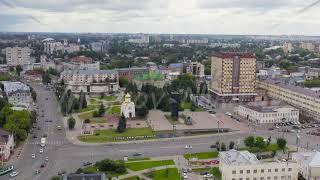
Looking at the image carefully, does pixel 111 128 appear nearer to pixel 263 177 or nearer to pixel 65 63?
pixel 263 177

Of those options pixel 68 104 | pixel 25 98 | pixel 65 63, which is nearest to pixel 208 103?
pixel 68 104

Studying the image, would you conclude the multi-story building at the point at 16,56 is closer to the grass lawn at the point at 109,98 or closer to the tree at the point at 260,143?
the grass lawn at the point at 109,98

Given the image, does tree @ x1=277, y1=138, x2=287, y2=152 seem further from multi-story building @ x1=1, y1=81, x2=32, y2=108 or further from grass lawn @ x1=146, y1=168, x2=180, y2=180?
multi-story building @ x1=1, y1=81, x2=32, y2=108

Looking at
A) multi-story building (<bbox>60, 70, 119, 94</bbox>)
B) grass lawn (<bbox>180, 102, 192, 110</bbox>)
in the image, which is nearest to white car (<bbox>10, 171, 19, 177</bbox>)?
grass lawn (<bbox>180, 102, 192, 110</bbox>)

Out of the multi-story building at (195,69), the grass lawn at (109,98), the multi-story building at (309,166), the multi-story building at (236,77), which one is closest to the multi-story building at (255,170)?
the multi-story building at (309,166)

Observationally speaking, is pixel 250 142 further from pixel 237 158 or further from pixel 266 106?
pixel 266 106

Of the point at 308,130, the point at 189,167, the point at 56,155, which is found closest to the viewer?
the point at 189,167
